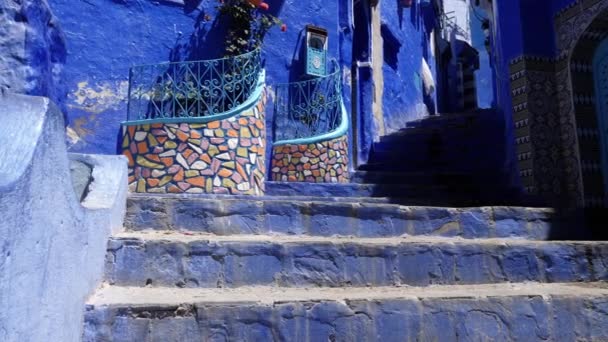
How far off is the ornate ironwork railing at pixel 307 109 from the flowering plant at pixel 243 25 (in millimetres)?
813

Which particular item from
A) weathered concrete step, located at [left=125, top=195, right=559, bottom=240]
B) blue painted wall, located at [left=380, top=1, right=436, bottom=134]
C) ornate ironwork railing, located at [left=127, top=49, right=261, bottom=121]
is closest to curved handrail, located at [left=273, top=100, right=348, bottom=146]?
ornate ironwork railing, located at [left=127, top=49, right=261, bottom=121]

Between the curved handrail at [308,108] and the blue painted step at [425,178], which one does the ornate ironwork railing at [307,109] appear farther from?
the blue painted step at [425,178]

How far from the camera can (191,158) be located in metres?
4.81

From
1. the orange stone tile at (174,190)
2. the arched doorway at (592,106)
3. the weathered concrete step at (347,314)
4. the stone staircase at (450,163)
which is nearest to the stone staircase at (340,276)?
the weathered concrete step at (347,314)

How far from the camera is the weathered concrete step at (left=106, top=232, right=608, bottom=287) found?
232 centimetres

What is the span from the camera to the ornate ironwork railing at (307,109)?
727 cm

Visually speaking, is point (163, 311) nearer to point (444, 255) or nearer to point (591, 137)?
point (444, 255)

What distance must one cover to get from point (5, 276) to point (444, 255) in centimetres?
217

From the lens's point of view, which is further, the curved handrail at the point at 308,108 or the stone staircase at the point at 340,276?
the curved handrail at the point at 308,108

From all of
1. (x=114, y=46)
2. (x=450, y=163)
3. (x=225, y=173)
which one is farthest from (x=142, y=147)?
(x=450, y=163)

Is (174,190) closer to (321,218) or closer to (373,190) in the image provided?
(373,190)

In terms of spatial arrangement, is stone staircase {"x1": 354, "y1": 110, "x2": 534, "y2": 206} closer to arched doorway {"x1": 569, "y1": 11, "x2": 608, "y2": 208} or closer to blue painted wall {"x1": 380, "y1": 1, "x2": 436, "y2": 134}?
arched doorway {"x1": 569, "y1": 11, "x2": 608, "y2": 208}

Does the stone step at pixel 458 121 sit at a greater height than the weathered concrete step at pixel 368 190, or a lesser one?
greater

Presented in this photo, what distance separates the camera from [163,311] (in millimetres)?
1890
